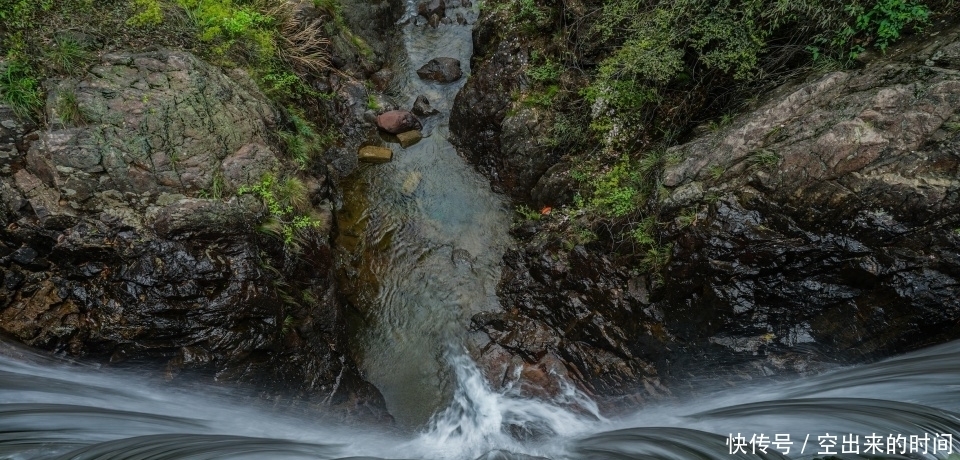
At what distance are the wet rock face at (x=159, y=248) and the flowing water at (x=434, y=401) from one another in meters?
0.29

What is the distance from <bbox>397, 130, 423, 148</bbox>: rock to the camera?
7.57 metres

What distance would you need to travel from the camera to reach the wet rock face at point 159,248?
395 centimetres

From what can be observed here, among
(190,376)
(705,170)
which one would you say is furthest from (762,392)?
(190,376)

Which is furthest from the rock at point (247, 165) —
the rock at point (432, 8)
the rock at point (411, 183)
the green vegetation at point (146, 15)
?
the rock at point (432, 8)

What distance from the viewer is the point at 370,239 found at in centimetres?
629

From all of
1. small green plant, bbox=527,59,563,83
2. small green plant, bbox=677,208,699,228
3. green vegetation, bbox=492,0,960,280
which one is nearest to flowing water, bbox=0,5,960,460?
green vegetation, bbox=492,0,960,280

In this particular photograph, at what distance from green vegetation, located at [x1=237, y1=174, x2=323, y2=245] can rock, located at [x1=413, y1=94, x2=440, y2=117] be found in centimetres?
314

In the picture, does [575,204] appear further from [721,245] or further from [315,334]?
[315,334]

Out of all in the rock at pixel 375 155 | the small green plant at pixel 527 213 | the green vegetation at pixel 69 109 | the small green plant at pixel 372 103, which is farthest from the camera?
the small green plant at pixel 372 103

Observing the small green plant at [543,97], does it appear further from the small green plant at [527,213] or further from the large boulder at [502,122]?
the small green plant at [527,213]

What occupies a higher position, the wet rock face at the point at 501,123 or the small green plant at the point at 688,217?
the wet rock face at the point at 501,123

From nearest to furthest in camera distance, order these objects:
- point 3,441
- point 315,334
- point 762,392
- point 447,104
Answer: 1. point 3,441
2. point 762,392
3. point 315,334
4. point 447,104

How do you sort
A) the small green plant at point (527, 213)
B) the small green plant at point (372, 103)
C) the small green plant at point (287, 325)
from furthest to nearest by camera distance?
the small green plant at point (372, 103) < the small green plant at point (527, 213) < the small green plant at point (287, 325)

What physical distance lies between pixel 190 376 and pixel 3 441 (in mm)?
1473
